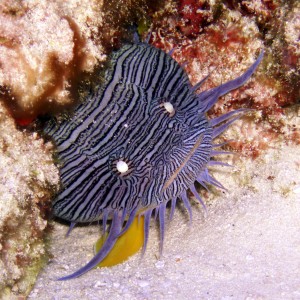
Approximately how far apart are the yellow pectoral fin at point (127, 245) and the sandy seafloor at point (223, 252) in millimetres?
82

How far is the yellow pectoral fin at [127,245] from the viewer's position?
12.6 ft

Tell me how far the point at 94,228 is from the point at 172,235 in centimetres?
115

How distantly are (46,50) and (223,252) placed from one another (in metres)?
2.48

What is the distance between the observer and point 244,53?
13.9ft

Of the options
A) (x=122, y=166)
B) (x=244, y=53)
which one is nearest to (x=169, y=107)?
(x=122, y=166)

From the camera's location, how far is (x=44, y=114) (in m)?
3.09

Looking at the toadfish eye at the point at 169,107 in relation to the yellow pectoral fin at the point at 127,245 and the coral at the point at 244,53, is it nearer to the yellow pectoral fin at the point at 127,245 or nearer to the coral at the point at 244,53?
the coral at the point at 244,53

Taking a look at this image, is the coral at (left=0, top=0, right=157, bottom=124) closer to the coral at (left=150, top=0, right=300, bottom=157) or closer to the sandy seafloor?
the coral at (left=150, top=0, right=300, bottom=157)

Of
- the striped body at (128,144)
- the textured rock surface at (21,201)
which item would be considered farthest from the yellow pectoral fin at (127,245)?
the textured rock surface at (21,201)

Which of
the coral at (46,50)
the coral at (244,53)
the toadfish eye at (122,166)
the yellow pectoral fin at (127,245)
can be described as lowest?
the yellow pectoral fin at (127,245)

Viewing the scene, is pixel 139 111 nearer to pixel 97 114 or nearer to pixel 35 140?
pixel 97 114

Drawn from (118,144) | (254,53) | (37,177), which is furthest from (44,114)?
(254,53)

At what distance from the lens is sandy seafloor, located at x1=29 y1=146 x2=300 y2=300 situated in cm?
314

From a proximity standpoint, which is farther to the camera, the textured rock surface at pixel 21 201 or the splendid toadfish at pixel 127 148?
the splendid toadfish at pixel 127 148
